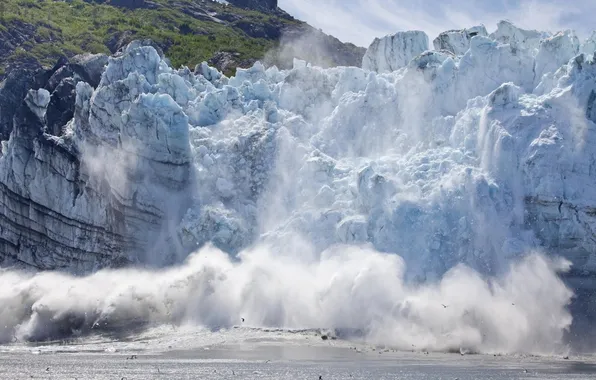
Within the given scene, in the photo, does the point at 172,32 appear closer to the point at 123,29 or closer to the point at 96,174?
the point at 123,29

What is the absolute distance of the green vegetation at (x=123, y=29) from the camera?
101 metres

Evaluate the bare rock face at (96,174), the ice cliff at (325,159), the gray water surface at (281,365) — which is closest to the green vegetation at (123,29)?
the bare rock face at (96,174)

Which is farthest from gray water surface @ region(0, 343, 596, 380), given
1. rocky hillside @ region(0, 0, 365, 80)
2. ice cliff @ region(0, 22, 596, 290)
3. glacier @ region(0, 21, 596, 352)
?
rocky hillside @ region(0, 0, 365, 80)

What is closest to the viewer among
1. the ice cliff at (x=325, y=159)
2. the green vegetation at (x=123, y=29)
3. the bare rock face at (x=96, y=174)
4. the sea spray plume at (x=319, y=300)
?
the sea spray plume at (x=319, y=300)

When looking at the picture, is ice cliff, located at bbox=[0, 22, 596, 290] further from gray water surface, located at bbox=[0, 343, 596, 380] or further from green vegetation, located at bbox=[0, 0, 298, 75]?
green vegetation, located at bbox=[0, 0, 298, 75]

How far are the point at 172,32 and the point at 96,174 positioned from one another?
61330mm

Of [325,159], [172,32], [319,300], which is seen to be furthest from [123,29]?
[319,300]

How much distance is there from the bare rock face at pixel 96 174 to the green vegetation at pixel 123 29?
38.0 metres

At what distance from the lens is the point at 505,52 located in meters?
55.7

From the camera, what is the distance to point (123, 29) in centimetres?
11219

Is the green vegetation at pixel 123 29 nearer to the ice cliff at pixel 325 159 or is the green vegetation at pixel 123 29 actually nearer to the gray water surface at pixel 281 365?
the ice cliff at pixel 325 159

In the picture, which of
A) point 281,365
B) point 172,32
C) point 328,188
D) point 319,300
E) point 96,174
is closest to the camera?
point 281,365

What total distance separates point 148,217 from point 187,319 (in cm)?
787

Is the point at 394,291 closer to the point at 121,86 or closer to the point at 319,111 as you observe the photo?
the point at 319,111
